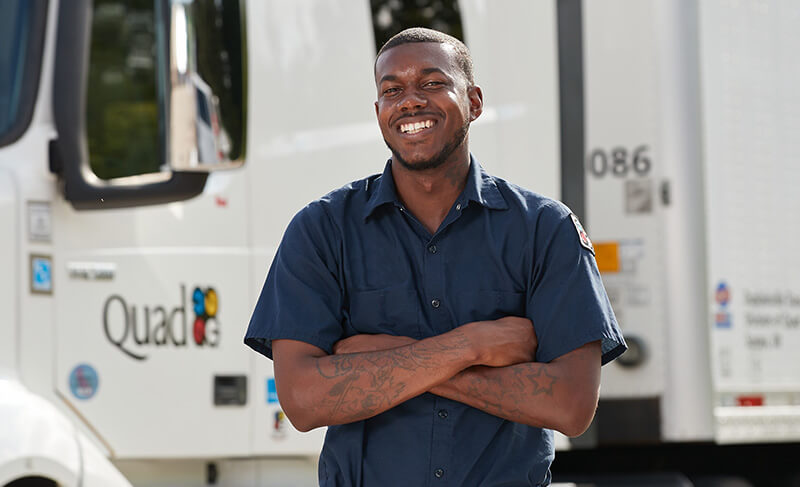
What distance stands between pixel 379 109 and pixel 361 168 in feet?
6.98

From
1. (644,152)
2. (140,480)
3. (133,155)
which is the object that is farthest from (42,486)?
(644,152)

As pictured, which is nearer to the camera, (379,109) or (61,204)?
(379,109)

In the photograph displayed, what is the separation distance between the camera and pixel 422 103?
2.24 metres

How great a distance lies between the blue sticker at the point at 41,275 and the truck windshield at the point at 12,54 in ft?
1.43

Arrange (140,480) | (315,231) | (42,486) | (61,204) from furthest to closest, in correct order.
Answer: (140,480), (61,204), (42,486), (315,231)

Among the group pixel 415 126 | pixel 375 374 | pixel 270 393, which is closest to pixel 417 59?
pixel 415 126

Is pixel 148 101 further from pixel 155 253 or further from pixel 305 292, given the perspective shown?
pixel 305 292

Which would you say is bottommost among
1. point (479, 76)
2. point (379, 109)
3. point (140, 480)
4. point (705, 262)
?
point (140, 480)

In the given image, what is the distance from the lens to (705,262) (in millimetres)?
4980

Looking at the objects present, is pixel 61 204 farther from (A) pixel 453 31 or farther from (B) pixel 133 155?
(A) pixel 453 31

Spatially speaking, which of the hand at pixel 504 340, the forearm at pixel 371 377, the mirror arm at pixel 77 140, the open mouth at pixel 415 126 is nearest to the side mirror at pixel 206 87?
the mirror arm at pixel 77 140

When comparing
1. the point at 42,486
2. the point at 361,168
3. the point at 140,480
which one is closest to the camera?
the point at 42,486

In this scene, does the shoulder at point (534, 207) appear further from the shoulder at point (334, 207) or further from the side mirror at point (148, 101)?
the side mirror at point (148, 101)

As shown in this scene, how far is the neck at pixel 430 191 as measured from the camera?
91.0 inches
